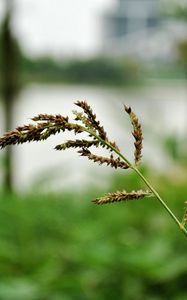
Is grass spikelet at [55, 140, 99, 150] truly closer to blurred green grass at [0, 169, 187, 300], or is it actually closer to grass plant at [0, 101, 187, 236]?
grass plant at [0, 101, 187, 236]

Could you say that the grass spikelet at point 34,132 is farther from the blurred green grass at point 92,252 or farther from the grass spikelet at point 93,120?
the blurred green grass at point 92,252

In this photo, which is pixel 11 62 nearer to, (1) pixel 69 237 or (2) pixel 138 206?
(2) pixel 138 206

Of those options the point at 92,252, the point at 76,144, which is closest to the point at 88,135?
the point at 76,144

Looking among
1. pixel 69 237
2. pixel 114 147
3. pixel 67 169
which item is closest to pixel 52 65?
pixel 67 169

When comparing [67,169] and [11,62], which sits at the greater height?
[11,62]

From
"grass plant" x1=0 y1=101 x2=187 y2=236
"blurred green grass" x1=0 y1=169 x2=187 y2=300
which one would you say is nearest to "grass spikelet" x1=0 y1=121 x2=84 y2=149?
"grass plant" x1=0 y1=101 x2=187 y2=236

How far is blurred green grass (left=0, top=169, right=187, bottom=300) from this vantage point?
289cm

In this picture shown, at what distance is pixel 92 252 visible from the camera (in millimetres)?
2955

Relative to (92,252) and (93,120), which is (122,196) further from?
(92,252)

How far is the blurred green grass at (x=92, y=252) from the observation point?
2.89 meters

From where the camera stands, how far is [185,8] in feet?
20.7

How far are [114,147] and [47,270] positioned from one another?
7.21 feet

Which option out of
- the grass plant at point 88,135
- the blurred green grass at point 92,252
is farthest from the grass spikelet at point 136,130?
the blurred green grass at point 92,252

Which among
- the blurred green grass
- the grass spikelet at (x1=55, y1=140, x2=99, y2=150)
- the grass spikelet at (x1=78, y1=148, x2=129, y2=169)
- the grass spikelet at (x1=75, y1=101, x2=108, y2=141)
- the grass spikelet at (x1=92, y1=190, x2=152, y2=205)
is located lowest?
the grass spikelet at (x1=92, y1=190, x2=152, y2=205)
